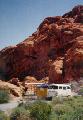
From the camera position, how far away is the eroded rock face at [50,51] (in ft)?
183

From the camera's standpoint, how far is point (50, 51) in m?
67.0

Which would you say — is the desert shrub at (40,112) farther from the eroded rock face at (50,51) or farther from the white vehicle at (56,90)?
the eroded rock face at (50,51)

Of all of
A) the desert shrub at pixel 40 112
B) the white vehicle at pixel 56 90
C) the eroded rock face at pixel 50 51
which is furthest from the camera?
the eroded rock face at pixel 50 51

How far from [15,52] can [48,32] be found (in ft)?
30.1

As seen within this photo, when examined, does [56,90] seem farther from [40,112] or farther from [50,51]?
[50,51]

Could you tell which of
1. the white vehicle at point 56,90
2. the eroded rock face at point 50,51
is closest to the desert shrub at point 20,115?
the white vehicle at point 56,90

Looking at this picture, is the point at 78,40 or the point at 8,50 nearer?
the point at 78,40

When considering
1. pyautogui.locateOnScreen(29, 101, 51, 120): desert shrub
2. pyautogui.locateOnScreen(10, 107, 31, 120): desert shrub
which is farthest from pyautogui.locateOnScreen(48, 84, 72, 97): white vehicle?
pyautogui.locateOnScreen(10, 107, 31, 120): desert shrub

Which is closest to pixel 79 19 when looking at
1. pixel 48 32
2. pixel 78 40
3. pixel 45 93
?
pixel 48 32

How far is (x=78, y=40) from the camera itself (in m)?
58.4

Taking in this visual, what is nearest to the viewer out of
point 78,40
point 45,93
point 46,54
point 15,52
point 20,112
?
point 20,112

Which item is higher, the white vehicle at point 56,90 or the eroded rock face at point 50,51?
the eroded rock face at point 50,51

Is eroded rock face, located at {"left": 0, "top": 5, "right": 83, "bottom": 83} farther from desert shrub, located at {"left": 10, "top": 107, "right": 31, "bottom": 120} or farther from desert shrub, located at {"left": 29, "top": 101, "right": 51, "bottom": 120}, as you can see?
desert shrub, located at {"left": 10, "top": 107, "right": 31, "bottom": 120}

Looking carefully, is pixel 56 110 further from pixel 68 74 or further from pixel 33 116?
pixel 68 74
